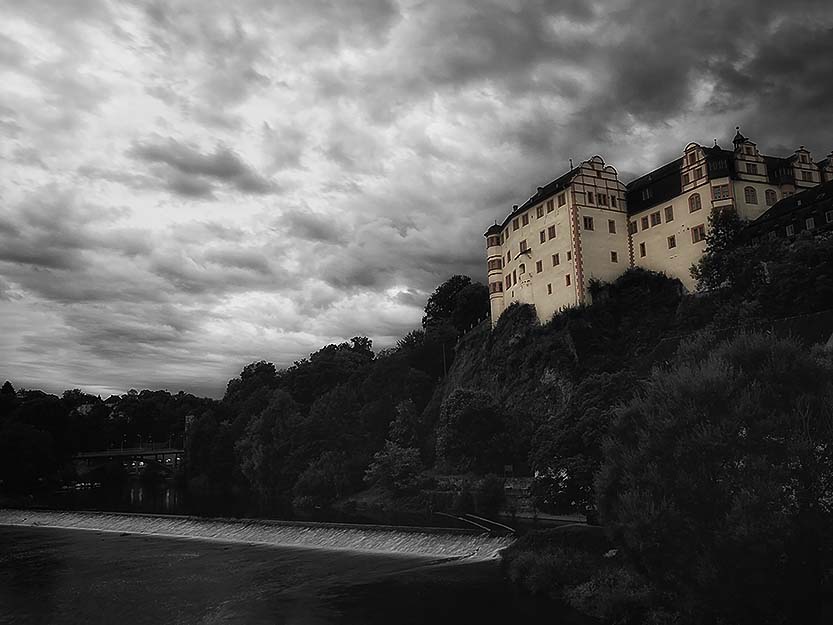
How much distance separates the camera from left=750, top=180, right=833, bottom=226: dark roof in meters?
54.2

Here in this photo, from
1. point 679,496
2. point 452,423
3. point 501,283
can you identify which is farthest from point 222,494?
point 679,496

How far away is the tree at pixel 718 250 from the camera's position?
5591 cm

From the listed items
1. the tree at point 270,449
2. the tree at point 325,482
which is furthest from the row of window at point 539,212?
the tree at point 270,449

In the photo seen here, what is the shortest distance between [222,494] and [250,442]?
7.62m

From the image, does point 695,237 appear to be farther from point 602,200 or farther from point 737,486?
point 737,486

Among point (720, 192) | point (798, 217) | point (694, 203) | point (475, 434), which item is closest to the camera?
point (798, 217)

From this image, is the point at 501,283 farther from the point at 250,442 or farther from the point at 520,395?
the point at 250,442

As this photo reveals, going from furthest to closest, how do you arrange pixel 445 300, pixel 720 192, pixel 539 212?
pixel 445 300 → pixel 539 212 → pixel 720 192

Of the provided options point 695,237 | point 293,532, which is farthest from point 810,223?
point 293,532

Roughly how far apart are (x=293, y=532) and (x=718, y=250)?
1772 inches

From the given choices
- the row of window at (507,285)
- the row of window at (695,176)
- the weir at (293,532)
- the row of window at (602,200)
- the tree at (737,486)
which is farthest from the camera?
the row of window at (507,285)

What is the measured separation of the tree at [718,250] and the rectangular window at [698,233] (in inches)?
33.4

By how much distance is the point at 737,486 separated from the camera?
64.6 ft

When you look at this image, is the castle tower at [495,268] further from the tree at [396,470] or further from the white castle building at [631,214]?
the tree at [396,470]
